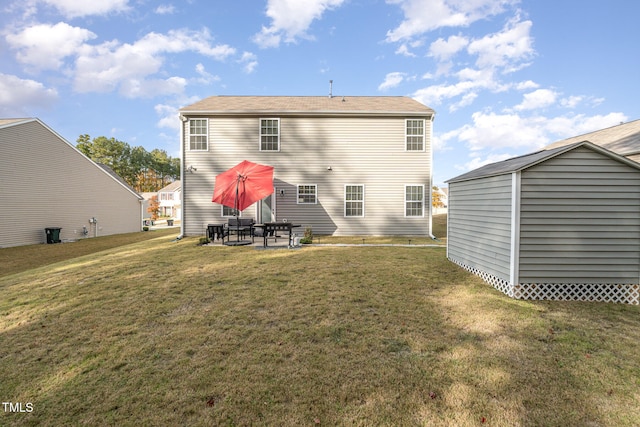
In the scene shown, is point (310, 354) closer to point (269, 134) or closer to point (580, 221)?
point (580, 221)

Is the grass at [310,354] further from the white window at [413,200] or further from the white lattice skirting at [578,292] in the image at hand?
the white window at [413,200]

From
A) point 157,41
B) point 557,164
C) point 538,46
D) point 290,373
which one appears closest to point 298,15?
point 157,41

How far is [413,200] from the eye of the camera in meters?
13.7

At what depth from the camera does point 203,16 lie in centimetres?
1315

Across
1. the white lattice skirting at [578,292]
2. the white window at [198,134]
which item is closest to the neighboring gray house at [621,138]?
the white lattice skirting at [578,292]

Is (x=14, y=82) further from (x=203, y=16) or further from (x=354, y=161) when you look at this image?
(x=354, y=161)

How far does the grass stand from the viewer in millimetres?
2287

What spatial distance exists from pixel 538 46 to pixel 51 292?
22.4 m

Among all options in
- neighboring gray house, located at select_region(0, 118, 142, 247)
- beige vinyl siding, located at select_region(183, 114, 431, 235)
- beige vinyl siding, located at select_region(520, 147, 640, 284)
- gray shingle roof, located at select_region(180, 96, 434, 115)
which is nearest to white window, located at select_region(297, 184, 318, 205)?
beige vinyl siding, located at select_region(183, 114, 431, 235)

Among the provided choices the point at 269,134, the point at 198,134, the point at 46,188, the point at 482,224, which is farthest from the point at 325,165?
the point at 46,188

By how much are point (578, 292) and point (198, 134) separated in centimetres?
1559

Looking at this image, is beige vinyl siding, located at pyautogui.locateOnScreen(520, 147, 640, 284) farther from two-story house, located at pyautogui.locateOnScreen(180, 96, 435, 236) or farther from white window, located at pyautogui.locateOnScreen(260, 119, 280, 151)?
white window, located at pyautogui.locateOnScreen(260, 119, 280, 151)

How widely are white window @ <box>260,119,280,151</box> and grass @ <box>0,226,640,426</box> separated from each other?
920 centimetres

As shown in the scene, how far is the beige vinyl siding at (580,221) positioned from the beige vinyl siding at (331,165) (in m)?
8.45
